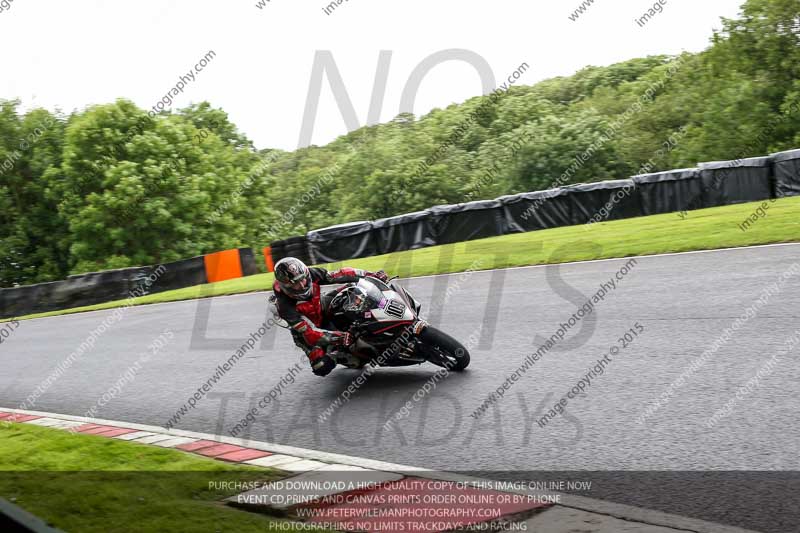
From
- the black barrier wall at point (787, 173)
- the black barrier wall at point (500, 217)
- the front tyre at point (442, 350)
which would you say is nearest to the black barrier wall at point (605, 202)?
the black barrier wall at point (500, 217)

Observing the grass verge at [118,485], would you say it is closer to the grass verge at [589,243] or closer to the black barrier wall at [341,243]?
the grass verge at [589,243]

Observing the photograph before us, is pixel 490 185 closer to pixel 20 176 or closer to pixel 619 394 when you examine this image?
pixel 20 176

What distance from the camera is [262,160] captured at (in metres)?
58.3

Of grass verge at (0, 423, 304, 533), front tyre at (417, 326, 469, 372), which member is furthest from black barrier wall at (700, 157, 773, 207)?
grass verge at (0, 423, 304, 533)

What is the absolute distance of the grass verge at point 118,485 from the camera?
4809 millimetres

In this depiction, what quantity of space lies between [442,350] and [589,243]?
10256 millimetres

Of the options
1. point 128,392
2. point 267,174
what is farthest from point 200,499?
point 267,174

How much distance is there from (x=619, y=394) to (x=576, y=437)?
→ 1.00 m

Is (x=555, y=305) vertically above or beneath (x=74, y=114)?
beneath

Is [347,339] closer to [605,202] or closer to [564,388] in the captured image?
[564,388]

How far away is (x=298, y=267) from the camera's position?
26.8ft

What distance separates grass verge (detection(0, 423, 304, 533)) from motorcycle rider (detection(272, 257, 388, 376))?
6.14 feet

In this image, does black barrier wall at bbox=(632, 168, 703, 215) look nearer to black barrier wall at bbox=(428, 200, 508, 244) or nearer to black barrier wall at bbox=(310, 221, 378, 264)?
black barrier wall at bbox=(428, 200, 508, 244)

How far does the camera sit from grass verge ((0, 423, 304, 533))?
4.81 meters
